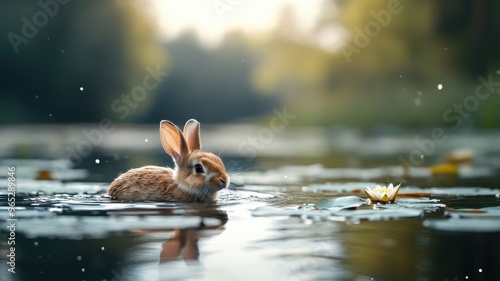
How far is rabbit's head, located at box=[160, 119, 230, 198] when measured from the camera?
7470 mm

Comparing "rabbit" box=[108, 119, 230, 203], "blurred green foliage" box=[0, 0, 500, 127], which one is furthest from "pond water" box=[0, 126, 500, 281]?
"blurred green foliage" box=[0, 0, 500, 127]

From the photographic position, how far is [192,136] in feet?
26.3

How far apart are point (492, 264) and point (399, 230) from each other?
3.99ft

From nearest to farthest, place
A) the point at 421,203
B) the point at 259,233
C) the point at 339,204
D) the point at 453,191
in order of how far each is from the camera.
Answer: the point at 259,233, the point at 339,204, the point at 421,203, the point at 453,191

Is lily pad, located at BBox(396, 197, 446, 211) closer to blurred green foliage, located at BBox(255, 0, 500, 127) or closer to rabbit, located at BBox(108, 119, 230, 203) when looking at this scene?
rabbit, located at BBox(108, 119, 230, 203)

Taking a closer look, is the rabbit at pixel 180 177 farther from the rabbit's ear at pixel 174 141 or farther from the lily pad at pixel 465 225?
the lily pad at pixel 465 225

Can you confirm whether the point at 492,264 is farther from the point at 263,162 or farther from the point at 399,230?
the point at 263,162

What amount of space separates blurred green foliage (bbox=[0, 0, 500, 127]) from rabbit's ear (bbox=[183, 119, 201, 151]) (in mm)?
23849

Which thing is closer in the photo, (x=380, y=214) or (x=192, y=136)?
(x=380, y=214)

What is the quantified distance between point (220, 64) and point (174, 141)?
3061 centimetres

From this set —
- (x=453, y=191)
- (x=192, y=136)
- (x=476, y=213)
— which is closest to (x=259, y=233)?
(x=476, y=213)

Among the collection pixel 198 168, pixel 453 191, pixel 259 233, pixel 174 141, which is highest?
pixel 174 141

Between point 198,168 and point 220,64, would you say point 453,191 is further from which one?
point 220,64

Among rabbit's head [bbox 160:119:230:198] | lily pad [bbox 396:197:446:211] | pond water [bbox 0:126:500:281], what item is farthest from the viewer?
rabbit's head [bbox 160:119:230:198]
